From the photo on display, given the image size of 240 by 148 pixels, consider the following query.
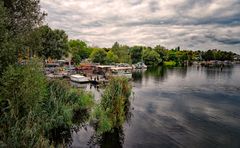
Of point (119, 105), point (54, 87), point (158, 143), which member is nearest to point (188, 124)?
point (158, 143)

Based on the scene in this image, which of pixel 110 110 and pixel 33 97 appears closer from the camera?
pixel 33 97

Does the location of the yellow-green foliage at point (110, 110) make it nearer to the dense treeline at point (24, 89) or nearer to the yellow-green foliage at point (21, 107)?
the dense treeline at point (24, 89)

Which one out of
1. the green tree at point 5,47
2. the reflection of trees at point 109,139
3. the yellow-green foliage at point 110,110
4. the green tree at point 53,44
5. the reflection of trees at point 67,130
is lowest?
the reflection of trees at point 109,139

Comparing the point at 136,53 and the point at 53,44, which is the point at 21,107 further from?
the point at 136,53

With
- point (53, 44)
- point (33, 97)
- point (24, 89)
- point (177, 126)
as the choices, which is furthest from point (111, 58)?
point (24, 89)

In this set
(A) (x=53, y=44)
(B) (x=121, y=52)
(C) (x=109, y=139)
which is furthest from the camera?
(B) (x=121, y=52)

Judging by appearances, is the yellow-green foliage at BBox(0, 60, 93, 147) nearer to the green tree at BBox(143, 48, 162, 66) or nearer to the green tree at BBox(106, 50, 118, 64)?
the green tree at BBox(106, 50, 118, 64)

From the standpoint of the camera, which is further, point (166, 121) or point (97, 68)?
point (97, 68)

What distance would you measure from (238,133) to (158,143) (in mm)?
10722

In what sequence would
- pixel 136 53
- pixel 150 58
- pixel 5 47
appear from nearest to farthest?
pixel 5 47 < pixel 136 53 < pixel 150 58

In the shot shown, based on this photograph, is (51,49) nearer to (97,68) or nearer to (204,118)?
(97,68)

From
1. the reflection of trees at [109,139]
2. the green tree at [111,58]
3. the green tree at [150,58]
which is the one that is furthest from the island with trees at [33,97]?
the green tree at [150,58]

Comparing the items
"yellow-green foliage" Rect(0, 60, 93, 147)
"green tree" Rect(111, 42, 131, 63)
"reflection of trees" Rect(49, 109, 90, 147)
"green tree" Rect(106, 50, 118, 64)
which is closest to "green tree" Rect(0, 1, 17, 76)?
"yellow-green foliage" Rect(0, 60, 93, 147)

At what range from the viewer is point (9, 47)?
1727cm
